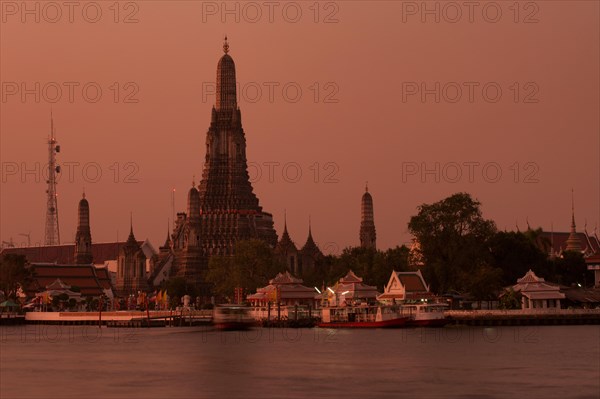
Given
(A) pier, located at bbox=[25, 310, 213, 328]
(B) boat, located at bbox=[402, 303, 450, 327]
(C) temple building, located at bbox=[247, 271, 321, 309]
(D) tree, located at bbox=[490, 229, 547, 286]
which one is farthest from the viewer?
(A) pier, located at bbox=[25, 310, 213, 328]

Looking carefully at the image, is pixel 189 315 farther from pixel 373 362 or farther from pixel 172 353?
pixel 373 362

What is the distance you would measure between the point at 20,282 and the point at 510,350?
326 feet

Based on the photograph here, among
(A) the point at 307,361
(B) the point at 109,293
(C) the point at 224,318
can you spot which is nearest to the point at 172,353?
(A) the point at 307,361

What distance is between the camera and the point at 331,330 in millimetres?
120375

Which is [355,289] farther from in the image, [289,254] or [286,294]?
[289,254]

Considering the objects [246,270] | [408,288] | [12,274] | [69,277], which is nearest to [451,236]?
[408,288]

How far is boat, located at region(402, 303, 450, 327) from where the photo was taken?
116000 millimetres

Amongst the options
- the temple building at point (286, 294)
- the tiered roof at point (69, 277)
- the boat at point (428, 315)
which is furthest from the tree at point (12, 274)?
the boat at point (428, 315)

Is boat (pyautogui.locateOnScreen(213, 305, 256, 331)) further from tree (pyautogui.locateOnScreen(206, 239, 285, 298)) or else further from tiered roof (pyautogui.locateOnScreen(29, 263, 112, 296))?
tiered roof (pyautogui.locateOnScreen(29, 263, 112, 296))

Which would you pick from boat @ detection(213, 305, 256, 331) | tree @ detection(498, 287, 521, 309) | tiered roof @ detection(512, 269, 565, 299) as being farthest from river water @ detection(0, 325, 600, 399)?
tree @ detection(498, 287, 521, 309)

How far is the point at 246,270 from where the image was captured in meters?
159

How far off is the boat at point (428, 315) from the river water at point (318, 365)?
119 inches

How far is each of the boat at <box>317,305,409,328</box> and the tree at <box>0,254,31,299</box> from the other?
187 ft

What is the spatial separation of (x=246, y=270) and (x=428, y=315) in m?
46.3
